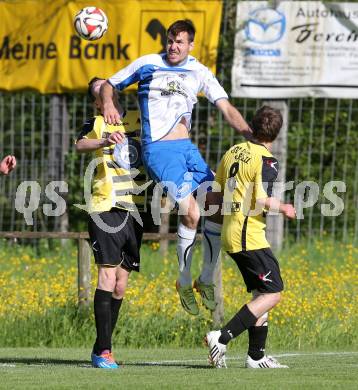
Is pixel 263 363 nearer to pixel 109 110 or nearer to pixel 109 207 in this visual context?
pixel 109 207

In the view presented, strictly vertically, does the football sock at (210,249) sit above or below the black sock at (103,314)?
above

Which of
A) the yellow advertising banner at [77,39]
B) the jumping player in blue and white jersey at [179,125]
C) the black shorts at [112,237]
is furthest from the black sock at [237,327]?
the yellow advertising banner at [77,39]

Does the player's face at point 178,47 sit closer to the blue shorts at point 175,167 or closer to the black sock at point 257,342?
the blue shorts at point 175,167

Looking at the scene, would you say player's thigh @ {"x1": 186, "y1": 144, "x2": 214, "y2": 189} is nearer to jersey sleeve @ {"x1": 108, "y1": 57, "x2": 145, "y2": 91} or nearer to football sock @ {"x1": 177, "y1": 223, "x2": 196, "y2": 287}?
football sock @ {"x1": 177, "y1": 223, "x2": 196, "y2": 287}

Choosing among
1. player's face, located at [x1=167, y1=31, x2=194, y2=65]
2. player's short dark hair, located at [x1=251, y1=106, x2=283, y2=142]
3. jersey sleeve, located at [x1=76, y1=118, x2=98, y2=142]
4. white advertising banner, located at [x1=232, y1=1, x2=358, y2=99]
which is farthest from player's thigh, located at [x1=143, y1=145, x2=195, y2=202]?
white advertising banner, located at [x1=232, y1=1, x2=358, y2=99]

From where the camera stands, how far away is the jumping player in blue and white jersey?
9328 mm

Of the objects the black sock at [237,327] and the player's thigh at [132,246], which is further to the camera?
the player's thigh at [132,246]

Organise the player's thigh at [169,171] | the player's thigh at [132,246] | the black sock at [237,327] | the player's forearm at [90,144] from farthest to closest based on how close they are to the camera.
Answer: the player's thigh at [132,246], the player's thigh at [169,171], the player's forearm at [90,144], the black sock at [237,327]

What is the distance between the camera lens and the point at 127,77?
953cm

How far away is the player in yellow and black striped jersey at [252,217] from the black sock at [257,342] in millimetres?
119

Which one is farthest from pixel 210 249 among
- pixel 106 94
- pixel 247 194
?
pixel 106 94

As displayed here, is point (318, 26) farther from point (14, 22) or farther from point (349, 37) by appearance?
point (14, 22)

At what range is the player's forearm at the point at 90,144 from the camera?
29.8 feet

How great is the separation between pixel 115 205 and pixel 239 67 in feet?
22.1
